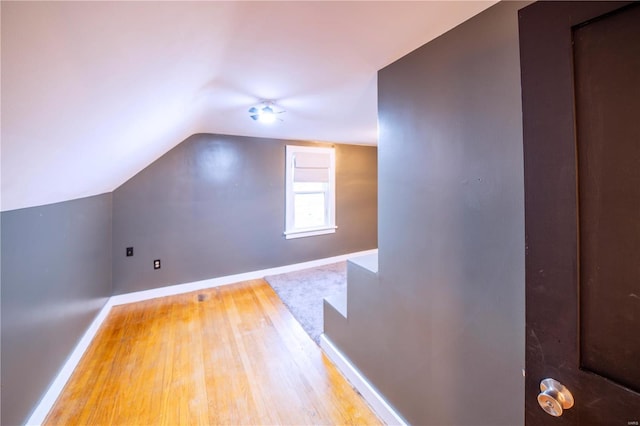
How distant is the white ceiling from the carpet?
2.06 m

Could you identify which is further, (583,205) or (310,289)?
(310,289)

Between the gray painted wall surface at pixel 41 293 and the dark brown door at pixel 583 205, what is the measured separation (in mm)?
2157

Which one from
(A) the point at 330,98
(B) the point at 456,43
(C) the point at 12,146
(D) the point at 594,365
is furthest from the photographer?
(A) the point at 330,98

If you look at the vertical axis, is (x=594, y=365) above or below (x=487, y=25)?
below

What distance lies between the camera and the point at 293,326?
8.20ft

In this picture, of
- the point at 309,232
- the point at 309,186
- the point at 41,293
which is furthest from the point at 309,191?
the point at 41,293

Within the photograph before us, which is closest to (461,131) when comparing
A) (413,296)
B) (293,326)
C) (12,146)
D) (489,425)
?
(413,296)

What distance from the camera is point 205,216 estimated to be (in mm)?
3359

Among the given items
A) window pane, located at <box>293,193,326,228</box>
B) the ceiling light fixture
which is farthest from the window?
the ceiling light fixture

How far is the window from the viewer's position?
389 cm

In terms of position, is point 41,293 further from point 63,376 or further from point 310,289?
point 310,289

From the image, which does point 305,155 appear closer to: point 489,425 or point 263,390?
point 263,390

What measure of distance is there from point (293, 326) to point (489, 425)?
1.75 m

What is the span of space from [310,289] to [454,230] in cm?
245
